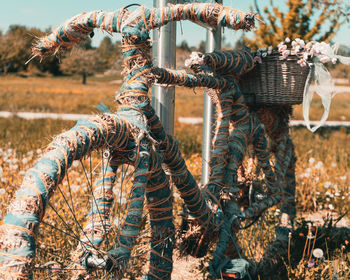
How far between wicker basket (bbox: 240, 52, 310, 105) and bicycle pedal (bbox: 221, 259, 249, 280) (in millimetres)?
1010

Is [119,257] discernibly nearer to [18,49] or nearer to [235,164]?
[235,164]

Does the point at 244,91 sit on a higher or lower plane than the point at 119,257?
higher

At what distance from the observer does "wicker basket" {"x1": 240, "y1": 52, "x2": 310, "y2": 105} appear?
2.35 m

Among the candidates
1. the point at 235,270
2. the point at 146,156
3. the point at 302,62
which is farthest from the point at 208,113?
the point at 146,156

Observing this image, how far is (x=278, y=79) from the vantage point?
7.74ft

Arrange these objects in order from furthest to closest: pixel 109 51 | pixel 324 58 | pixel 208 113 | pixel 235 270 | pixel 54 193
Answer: pixel 109 51 < pixel 208 113 < pixel 324 58 < pixel 235 270 < pixel 54 193

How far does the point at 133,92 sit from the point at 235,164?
0.94 meters

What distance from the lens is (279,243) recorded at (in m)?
2.80

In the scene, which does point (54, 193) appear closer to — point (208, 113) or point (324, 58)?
point (324, 58)

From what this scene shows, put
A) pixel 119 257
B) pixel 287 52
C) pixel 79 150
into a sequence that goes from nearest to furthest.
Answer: pixel 79 150, pixel 119 257, pixel 287 52

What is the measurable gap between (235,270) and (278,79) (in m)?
1.17

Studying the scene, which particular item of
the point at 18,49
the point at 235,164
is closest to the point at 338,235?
the point at 235,164

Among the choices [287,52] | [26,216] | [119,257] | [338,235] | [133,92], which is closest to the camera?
[26,216]

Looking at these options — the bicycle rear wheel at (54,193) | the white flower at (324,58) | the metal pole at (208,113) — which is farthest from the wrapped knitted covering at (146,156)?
the metal pole at (208,113)
